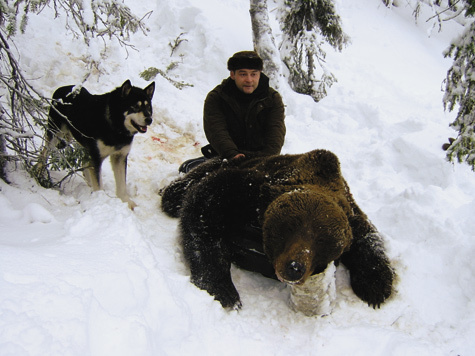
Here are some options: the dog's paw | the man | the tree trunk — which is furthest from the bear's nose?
the tree trunk

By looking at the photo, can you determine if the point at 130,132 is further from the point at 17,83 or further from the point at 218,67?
the point at 218,67

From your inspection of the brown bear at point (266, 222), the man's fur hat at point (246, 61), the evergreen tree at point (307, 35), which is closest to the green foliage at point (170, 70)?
the evergreen tree at point (307, 35)

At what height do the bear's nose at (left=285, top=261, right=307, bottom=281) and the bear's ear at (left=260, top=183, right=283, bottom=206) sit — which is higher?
the bear's ear at (left=260, top=183, right=283, bottom=206)

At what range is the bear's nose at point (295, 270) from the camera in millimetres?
2338

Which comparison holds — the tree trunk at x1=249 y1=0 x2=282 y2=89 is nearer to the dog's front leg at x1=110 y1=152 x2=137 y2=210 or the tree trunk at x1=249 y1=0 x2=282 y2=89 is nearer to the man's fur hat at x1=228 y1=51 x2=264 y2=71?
the man's fur hat at x1=228 y1=51 x2=264 y2=71

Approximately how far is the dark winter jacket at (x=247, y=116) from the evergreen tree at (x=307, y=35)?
599 centimetres

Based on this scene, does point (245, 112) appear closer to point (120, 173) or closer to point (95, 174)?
point (120, 173)

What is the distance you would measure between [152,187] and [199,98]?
4003 millimetres

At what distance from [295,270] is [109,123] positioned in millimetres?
3139

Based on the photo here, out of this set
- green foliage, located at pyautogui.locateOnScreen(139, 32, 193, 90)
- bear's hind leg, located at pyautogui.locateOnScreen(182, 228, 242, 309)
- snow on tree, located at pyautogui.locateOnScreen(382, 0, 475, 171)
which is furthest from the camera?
green foliage, located at pyautogui.locateOnScreen(139, 32, 193, 90)

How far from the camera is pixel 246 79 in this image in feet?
15.5

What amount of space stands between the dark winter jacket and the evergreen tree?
5.99 m

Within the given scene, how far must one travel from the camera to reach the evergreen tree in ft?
32.8

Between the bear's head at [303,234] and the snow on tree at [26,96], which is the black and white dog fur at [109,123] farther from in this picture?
the bear's head at [303,234]
